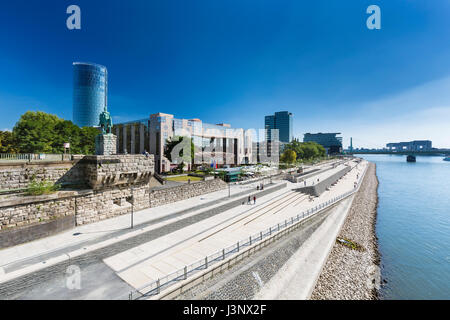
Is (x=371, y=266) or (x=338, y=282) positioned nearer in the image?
(x=338, y=282)

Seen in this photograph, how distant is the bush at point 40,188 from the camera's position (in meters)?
14.6

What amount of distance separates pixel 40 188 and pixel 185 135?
41887mm

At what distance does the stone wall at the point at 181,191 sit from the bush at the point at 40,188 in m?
8.53

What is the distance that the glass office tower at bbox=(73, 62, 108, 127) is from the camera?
407ft

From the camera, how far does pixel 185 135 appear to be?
55.5 metres

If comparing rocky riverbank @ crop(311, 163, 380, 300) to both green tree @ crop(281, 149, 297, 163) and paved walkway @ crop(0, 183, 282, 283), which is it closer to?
paved walkway @ crop(0, 183, 282, 283)

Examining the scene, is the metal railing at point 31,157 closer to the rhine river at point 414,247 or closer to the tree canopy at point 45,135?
the tree canopy at point 45,135

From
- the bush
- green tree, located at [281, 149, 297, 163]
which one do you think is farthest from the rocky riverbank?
green tree, located at [281, 149, 297, 163]

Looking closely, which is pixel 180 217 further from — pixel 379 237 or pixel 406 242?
pixel 406 242

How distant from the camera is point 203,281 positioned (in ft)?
34.4

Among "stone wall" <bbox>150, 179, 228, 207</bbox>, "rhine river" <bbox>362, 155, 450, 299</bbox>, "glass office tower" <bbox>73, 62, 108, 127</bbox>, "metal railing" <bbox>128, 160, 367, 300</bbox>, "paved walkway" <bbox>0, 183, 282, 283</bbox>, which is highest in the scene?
"glass office tower" <bbox>73, 62, 108, 127</bbox>

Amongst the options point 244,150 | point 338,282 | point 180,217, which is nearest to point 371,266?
point 338,282

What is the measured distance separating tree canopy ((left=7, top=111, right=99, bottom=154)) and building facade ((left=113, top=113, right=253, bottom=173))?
1164 cm
